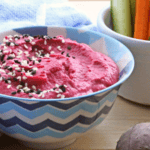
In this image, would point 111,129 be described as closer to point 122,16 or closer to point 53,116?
point 53,116

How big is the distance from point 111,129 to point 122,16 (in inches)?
17.9

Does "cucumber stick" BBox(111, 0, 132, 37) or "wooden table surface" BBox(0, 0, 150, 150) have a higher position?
"cucumber stick" BBox(111, 0, 132, 37)

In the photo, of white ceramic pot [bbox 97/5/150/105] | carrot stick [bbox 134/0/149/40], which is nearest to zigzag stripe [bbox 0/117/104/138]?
white ceramic pot [bbox 97/5/150/105]

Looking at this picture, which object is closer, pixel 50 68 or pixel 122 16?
pixel 50 68

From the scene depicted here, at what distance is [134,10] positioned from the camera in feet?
3.88

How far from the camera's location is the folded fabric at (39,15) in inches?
50.3

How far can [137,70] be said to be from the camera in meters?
1.07

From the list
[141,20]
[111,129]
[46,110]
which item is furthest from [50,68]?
[141,20]

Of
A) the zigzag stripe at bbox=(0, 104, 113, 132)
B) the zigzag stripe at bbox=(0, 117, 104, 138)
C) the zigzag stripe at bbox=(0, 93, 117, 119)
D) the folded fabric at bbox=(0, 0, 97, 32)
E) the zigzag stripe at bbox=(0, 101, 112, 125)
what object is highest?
the folded fabric at bbox=(0, 0, 97, 32)

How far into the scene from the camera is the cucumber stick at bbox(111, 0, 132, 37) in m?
1.13

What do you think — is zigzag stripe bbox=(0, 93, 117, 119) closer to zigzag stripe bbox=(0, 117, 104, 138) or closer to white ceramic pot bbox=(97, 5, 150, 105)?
zigzag stripe bbox=(0, 117, 104, 138)

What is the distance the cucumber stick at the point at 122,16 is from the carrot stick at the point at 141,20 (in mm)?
42

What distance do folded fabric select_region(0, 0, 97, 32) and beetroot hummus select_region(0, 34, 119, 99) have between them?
0.22 meters

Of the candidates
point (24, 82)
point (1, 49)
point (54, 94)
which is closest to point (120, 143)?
point (54, 94)
